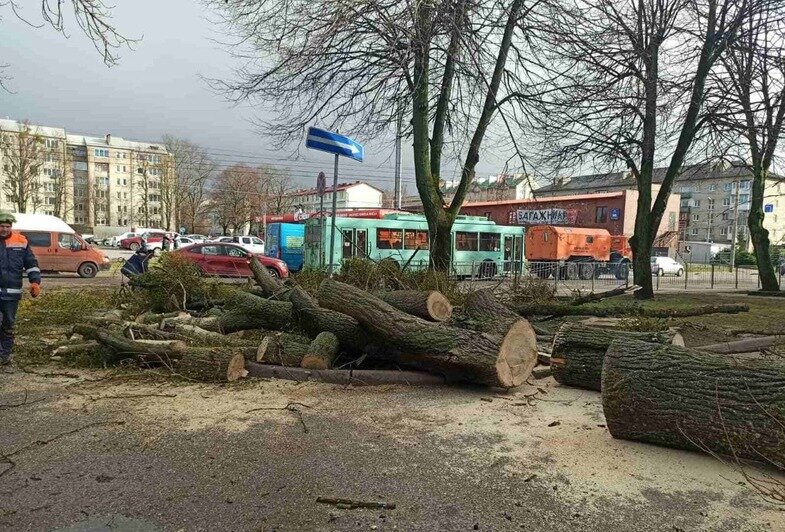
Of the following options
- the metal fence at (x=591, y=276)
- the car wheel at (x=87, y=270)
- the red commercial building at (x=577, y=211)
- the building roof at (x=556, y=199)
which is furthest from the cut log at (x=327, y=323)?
the building roof at (x=556, y=199)

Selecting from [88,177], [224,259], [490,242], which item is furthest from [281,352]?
[88,177]

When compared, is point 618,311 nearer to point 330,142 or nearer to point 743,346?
point 743,346

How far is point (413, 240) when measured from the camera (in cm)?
2275

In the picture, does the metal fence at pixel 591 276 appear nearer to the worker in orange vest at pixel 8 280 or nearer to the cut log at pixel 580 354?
the cut log at pixel 580 354

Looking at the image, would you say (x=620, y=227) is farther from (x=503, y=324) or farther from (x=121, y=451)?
(x=121, y=451)

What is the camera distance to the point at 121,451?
383 centimetres

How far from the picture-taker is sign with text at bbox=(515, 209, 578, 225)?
3534 cm

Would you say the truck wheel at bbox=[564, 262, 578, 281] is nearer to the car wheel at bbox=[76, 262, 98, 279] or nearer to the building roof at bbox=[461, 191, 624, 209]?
the building roof at bbox=[461, 191, 624, 209]

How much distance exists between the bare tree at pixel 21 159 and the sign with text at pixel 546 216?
48.1m

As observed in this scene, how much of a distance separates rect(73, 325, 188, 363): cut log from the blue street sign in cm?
373

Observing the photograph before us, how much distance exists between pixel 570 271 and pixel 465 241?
5.93 meters

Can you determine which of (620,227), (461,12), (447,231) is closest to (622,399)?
(461,12)

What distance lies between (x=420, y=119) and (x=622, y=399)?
347 inches

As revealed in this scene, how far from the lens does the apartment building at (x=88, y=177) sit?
55094mm
